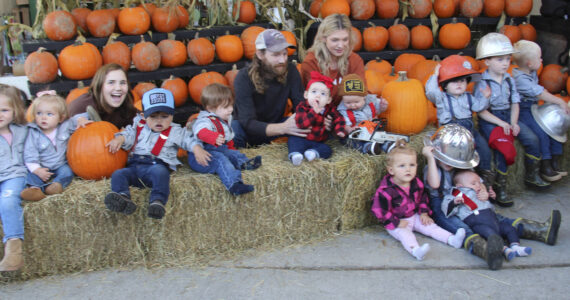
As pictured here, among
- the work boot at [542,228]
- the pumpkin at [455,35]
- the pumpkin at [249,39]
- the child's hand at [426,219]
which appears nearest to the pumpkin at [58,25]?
the pumpkin at [249,39]

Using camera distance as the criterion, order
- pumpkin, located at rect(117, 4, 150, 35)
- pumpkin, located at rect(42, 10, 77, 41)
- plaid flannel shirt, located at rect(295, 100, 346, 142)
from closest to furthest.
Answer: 1. plaid flannel shirt, located at rect(295, 100, 346, 142)
2. pumpkin, located at rect(42, 10, 77, 41)
3. pumpkin, located at rect(117, 4, 150, 35)

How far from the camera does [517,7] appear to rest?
670cm

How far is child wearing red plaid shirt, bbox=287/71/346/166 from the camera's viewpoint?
12.9 ft

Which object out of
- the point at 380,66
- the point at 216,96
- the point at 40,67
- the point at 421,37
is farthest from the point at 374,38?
the point at 40,67

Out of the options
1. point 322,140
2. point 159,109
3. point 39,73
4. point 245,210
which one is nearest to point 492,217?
point 322,140

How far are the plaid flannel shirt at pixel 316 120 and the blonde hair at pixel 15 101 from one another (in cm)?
198

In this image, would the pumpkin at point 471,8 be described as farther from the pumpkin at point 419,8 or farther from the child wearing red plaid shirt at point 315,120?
the child wearing red plaid shirt at point 315,120

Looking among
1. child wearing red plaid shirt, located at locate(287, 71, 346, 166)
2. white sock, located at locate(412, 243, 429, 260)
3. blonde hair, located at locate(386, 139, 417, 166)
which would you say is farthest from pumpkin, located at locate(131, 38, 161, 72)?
white sock, located at locate(412, 243, 429, 260)

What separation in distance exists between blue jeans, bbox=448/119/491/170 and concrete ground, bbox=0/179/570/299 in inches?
30.0

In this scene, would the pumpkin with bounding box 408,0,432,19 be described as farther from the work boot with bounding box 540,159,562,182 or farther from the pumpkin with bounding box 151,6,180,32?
the pumpkin with bounding box 151,6,180,32

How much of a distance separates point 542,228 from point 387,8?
374 cm

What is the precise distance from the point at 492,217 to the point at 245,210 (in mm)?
1824

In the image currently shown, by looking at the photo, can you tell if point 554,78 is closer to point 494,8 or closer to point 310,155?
point 494,8

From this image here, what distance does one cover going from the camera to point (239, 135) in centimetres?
451
